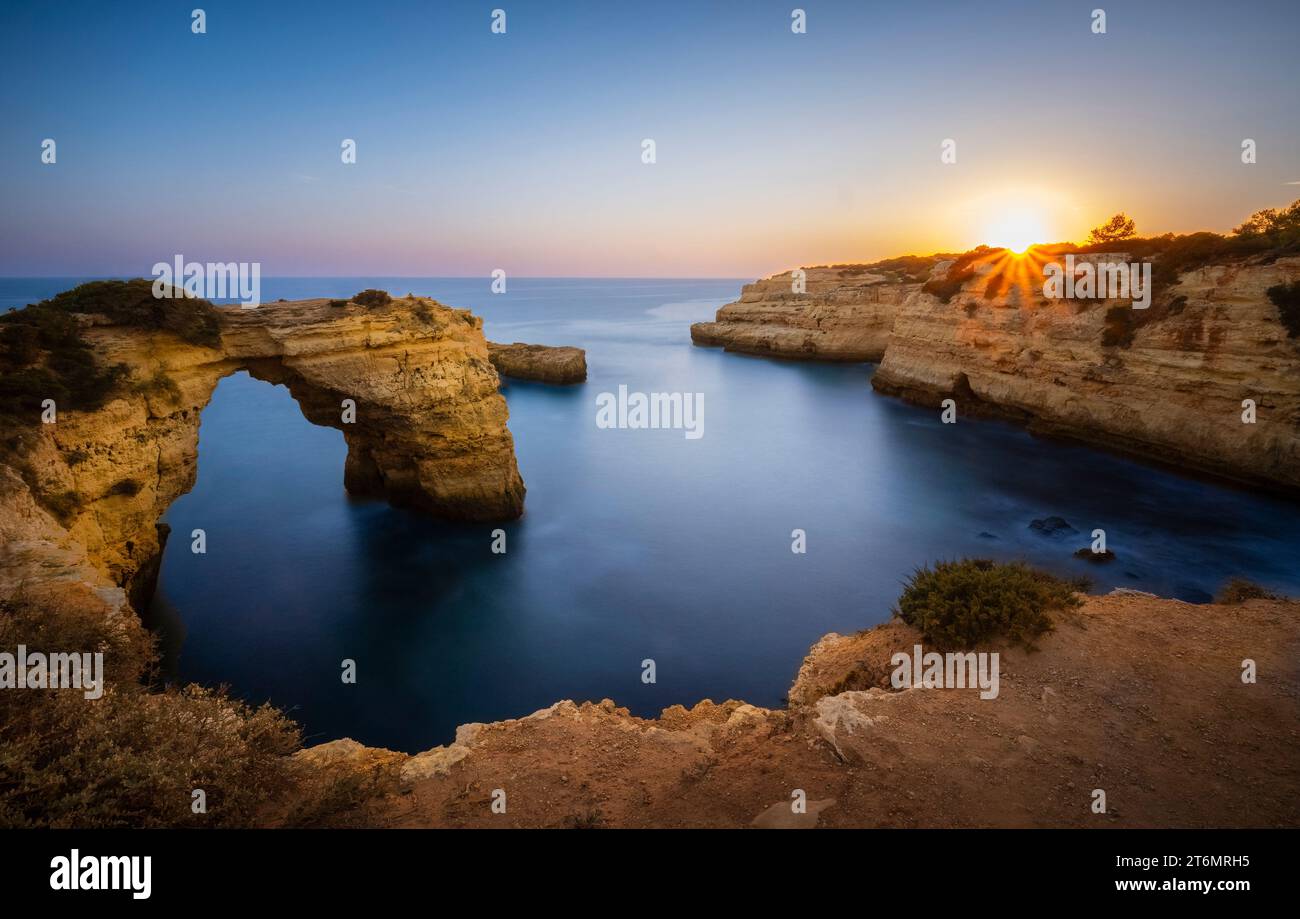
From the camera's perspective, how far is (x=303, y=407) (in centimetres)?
1483

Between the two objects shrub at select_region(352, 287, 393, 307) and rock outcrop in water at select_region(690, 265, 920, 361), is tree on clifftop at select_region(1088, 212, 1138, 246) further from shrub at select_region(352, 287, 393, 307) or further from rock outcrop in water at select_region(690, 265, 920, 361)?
shrub at select_region(352, 287, 393, 307)

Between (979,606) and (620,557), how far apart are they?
31.1 ft

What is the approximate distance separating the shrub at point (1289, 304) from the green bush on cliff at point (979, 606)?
17911 mm

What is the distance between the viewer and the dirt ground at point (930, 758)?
14.9ft

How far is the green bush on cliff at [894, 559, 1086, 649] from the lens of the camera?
269 inches

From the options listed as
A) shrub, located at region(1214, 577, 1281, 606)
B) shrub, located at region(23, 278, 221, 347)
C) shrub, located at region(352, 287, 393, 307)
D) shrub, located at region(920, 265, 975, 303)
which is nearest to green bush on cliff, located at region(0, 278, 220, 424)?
shrub, located at region(23, 278, 221, 347)

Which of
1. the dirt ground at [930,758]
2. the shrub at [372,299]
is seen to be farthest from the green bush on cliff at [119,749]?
the shrub at [372,299]

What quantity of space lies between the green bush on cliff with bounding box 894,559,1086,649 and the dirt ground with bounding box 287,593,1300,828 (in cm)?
31
